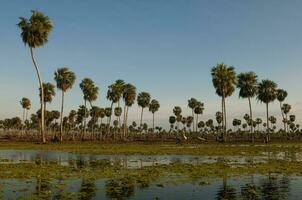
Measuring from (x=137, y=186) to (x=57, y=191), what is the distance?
5727 mm

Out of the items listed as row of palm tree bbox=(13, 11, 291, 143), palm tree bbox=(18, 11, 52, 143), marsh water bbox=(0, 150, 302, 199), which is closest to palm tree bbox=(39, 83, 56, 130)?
row of palm tree bbox=(13, 11, 291, 143)

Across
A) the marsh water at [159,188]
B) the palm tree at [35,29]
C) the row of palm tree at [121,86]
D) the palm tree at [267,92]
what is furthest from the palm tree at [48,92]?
the marsh water at [159,188]

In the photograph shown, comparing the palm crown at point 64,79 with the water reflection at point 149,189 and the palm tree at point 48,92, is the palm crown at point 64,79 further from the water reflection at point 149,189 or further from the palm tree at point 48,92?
the water reflection at point 149,189

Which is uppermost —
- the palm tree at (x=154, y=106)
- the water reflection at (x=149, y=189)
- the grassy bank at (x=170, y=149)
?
the palm tree at (x=154, y=106)

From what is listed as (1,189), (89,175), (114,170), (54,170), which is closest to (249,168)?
(114,170)

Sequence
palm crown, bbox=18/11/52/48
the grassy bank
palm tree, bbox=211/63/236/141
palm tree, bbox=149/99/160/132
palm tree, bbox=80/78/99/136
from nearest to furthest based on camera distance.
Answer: the grassy bank → palm crown, bbox=18/11/52/48 → palm tree, bbox=211/63/236/141 → palm tree, bbox=80/78/99/136 → palm tree, bbox=149/99/160/132

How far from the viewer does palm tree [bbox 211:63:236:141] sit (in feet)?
389

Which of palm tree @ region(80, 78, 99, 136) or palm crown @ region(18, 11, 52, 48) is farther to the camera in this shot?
palm tree @ region(80, 78, 99, 136)

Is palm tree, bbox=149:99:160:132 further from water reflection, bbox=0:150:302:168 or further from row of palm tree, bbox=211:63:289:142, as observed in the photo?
water reflection, bbox=0:150:302:168

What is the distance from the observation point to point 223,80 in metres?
119

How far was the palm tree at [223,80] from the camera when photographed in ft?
389

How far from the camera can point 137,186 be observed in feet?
91.2

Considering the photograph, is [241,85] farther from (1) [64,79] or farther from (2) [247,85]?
(1) [64,79]

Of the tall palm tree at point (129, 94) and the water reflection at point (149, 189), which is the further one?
the tall palm tree at point (129, 94)
